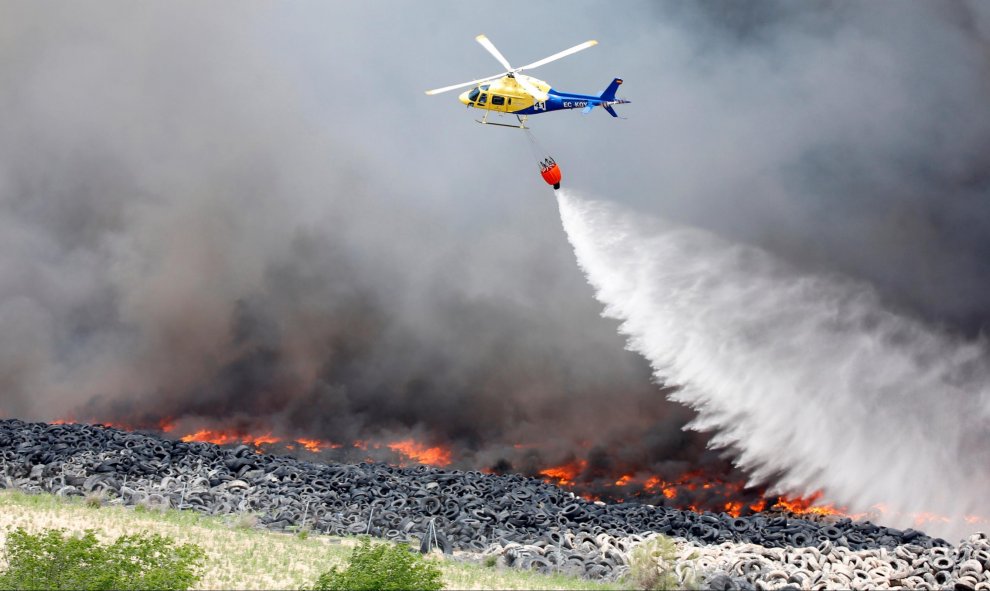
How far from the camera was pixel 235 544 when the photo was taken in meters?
28.6

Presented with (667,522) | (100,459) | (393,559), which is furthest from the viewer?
(100,459)

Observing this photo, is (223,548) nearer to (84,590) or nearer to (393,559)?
(84,590)

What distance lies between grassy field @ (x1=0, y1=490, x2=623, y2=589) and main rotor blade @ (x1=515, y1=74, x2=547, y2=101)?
72.4ft

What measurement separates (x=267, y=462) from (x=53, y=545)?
22.3 metres

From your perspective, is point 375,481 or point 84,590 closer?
point 84,590

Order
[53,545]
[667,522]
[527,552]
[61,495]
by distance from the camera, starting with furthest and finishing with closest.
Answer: [667,522], [61,495], [527,552], [53,545]

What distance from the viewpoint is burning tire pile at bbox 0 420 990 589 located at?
2850 centimetres

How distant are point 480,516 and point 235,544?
38.8 feet

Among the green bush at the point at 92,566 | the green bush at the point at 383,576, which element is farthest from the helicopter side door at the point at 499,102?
the green bush at the point at 92,566

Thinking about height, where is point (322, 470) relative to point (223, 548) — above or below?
above

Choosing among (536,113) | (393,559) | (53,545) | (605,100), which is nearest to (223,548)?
(53,545)

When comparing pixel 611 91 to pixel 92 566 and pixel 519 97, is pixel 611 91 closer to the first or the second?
pixel 519 97

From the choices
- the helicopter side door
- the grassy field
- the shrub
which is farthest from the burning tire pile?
the helicopter side door

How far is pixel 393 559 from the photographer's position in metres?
22.0
